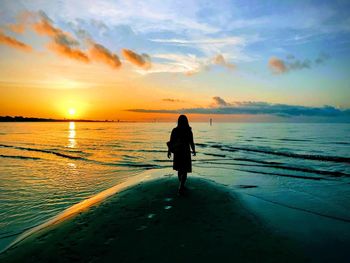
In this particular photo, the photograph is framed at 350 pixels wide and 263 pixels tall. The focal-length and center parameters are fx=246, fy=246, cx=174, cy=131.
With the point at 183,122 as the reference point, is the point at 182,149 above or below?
below

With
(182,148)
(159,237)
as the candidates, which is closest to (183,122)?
(182,148)

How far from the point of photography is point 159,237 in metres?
5.17

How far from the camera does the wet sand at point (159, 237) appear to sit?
14.9 ft

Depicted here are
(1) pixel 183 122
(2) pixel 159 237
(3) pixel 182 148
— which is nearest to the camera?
(2) pixel 159 237

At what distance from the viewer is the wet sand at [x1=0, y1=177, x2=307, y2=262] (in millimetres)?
4543

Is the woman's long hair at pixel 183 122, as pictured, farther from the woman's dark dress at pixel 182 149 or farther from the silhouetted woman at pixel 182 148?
the woman's dark dress at pixel 182 149

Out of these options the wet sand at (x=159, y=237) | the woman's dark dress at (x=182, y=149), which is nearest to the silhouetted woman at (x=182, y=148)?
the woman's dark dress at (x=182, y=149)

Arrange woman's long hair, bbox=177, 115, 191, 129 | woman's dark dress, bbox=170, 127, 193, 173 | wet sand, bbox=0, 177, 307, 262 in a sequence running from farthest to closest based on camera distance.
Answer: woman's dark dress, bbox=170, 127, 193, 173, woman's long hair, bbox=177, 115, 191, 129, wet sand, bbox=0, 177, 307, 262

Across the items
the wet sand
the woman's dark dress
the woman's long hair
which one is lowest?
the wet sand

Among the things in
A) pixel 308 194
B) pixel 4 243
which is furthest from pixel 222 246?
pixel 308 194

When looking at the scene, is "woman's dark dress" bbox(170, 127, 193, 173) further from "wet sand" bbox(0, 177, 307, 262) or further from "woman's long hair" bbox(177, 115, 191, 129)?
"wet sand" bbox(0, 177, 307, 262)

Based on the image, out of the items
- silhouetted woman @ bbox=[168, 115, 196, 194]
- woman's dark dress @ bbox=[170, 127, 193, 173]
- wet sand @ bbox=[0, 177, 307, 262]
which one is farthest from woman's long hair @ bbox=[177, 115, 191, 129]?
wet sand @ bbox=[0, 177, 307, 262]

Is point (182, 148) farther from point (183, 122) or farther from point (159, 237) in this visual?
point (159, 237)

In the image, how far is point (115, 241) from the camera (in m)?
5.02
